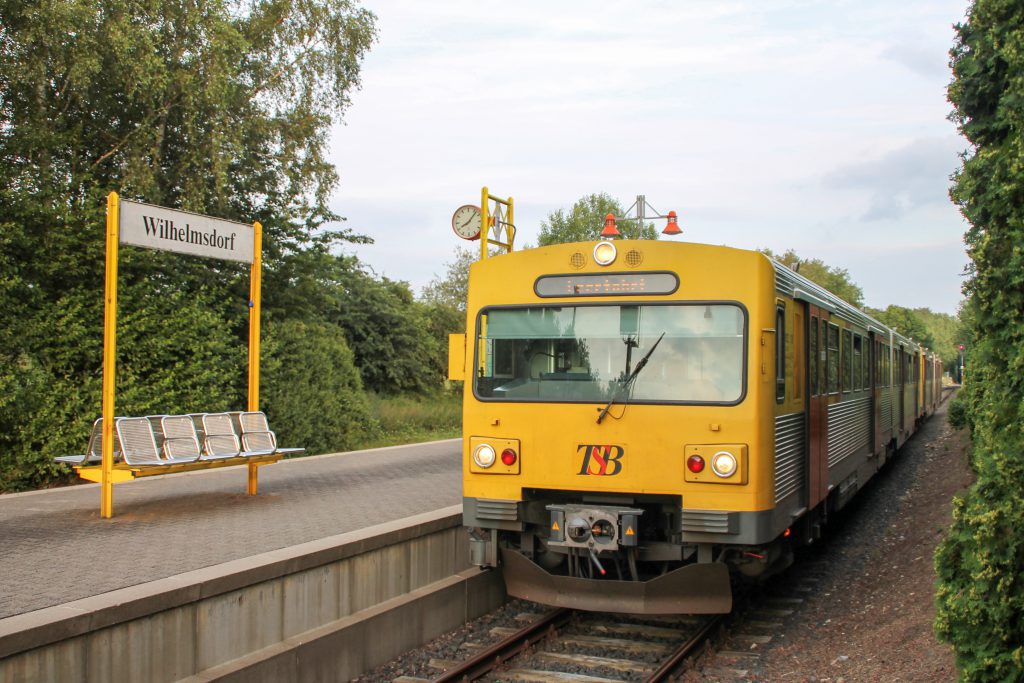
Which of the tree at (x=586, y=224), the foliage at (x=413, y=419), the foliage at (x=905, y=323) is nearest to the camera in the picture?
the foliage at (x=413, y=419)

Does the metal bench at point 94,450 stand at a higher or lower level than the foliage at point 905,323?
lower

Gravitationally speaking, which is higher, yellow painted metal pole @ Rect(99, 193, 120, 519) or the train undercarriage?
yellow painted metal pole @ Rect(99, 193, 120, 519)

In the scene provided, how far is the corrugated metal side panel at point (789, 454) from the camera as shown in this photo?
285 inches

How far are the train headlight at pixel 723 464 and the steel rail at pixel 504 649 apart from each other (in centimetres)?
216

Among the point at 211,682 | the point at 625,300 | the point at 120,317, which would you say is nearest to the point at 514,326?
the point at 625,300

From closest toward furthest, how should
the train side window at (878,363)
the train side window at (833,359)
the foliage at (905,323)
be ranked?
the train side window at (833,359)
the train side window at (878,363)
the foliage at (905,323)

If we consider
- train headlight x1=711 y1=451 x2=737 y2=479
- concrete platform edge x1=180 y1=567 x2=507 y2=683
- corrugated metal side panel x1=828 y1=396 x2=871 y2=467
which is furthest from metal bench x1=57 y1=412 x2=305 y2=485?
corrugated metal side panel x1=828 y1=396 x2=871 y2=467

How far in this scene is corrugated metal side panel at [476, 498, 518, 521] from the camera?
731cm

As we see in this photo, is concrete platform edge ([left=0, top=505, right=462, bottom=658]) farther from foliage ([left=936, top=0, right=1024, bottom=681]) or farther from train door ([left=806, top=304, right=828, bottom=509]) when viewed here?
foliage ([left=936, top=0, right=1024, bottom=681])

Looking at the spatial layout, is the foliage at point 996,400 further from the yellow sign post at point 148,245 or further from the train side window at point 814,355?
the yellow sign post at point 148,245

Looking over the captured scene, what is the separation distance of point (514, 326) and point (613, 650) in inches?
107

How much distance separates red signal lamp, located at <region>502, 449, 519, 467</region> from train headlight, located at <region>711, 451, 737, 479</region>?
5.03 ft

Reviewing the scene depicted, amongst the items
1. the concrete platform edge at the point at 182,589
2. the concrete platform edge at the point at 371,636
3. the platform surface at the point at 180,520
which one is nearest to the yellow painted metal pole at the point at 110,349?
the platform surface at the point at 180,520

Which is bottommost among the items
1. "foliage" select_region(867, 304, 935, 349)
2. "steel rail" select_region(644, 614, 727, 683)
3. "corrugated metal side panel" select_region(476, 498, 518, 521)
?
"steel rail" select_region(644, 614, 727, 683)
